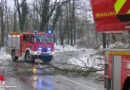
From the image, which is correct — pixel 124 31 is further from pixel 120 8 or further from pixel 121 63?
pixel 121 63

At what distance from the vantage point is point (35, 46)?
20.2 metres

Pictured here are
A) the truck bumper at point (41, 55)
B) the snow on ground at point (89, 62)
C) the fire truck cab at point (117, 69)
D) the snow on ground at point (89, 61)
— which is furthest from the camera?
the truck bumper at point (41, 55)

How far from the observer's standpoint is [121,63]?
5.55 metres

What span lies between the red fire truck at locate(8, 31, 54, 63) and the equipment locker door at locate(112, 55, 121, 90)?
14786 millimetres

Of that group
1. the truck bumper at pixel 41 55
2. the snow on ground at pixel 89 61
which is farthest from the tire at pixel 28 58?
the snow on ground at pixel 89 61

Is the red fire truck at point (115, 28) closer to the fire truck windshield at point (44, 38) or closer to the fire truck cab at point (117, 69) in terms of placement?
the fire truck cab at point (117, 69)

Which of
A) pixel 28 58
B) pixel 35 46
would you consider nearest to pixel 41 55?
pixel 35 46

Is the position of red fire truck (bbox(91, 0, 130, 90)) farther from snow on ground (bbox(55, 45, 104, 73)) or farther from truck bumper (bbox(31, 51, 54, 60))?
truck bumper (bbox(31, 51, 54, 60))

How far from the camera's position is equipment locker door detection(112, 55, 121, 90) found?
5633 mm

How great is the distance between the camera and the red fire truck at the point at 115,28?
482 cm

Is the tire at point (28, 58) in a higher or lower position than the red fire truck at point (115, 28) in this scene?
lower

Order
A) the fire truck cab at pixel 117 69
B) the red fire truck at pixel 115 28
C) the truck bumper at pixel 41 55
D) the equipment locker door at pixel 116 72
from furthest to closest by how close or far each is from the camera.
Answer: the truck bumper at pixel 41 55
the equipment locker door at pixel 116 72
the fire truck cab at pixel 117 69
the red fire truck at pixel 115 28

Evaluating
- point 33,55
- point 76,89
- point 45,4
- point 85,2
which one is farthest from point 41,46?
point 45,4

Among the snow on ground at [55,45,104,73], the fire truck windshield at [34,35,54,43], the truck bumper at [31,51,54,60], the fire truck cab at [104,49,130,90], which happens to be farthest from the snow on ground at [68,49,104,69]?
the fire truck cab at [104,49,130,90]
